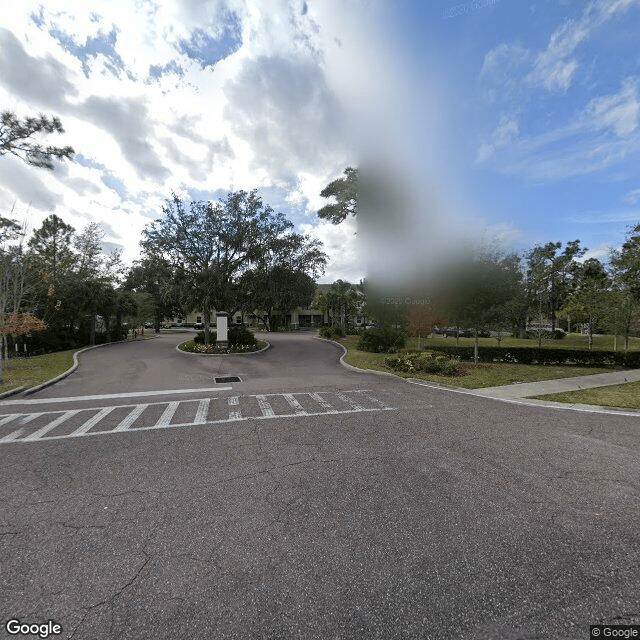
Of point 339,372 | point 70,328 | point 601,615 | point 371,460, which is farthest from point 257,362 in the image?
point 70,328

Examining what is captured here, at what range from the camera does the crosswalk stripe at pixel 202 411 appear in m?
7.32

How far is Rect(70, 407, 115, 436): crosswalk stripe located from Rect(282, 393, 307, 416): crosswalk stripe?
4668 millimetres

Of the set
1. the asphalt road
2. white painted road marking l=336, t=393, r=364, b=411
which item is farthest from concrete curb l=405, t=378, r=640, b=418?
white painted road marking l=336, t=393, r=364, b=411

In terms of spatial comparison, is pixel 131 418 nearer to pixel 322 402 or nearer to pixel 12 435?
pixel 12 435

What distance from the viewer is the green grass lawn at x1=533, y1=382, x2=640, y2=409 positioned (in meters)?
8.55

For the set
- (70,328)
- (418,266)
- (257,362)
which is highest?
(418,266)

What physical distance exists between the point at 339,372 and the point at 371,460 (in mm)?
9568

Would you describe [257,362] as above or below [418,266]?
below

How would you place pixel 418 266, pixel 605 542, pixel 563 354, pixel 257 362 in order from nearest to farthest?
pixel 605 542 < pixel 418 266 < pixel 563 354 < pixel 257 362

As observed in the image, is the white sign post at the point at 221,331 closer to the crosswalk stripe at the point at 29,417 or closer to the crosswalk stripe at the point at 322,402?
the crosswalk stripe at the point at 322,402

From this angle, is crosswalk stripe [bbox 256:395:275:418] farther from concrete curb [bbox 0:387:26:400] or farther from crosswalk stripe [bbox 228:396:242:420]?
concrete curb [bbox 0:387:26:400]

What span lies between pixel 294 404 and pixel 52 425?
5647mm

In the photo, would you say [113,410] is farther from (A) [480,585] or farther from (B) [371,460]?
(A) [480,585]

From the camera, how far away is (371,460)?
201 inches
